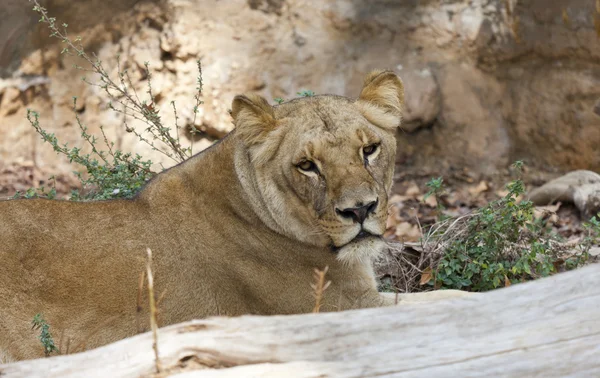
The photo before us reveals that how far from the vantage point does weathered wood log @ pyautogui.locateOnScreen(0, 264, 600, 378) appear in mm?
2920

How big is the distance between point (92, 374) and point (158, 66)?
854 cm

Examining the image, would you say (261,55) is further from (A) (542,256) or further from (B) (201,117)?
(A) (542,256)

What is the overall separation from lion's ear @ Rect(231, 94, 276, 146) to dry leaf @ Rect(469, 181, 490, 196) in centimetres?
624

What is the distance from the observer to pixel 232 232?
5.04 metres

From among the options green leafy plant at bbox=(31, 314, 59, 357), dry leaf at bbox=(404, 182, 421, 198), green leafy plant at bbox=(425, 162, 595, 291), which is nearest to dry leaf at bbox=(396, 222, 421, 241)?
dry leaf at bbox=(404, 182, 421, 198)

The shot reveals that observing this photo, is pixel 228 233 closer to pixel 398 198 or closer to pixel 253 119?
pixel 253 119

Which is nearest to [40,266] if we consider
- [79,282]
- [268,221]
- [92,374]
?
[79,282]

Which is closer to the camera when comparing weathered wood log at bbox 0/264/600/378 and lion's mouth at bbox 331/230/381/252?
weathered wood log at bbox 0/264/600/378

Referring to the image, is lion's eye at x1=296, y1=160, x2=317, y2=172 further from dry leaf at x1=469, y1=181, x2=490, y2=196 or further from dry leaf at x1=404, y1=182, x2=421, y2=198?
dry leaf at x1=469, y1=181, x2=490, y2=196

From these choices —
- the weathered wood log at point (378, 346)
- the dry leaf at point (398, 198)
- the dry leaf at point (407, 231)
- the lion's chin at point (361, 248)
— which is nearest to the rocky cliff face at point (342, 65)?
the dry leaf at point (398, 198)

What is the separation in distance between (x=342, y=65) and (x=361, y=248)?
23.5ft

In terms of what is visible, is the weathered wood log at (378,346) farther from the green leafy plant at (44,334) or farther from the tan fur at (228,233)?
the tan fur at (228,233)

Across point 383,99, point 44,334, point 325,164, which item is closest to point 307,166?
point 325,164

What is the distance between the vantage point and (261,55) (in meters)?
11.4
